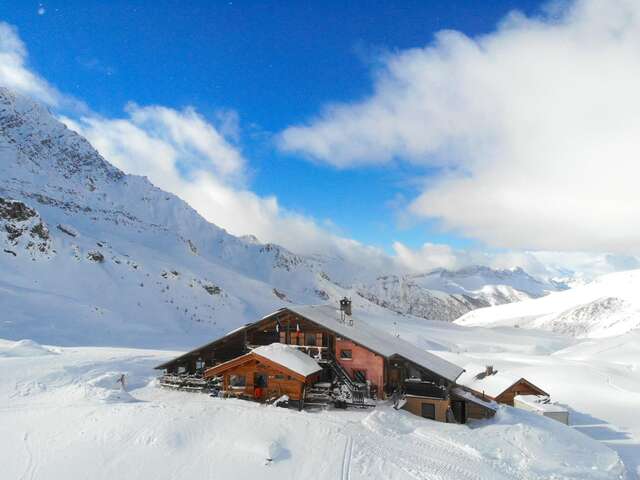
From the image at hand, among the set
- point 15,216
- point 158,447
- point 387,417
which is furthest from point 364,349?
point 15,216

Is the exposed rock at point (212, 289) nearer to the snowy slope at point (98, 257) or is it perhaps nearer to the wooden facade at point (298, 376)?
the snowy slope at point (98, 257)

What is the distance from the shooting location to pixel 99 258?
64.8 metres

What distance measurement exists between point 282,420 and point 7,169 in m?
108

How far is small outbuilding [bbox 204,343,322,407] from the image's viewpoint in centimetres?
2403

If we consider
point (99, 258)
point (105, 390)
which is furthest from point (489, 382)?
point (99, 258)

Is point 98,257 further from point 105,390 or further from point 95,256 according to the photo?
point 105,390

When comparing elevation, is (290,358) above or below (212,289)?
below

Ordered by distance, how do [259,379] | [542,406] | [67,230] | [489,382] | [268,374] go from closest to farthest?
1. [268,374]
2. [259,379]
3. [542,406]
4. [489,382]
5. [67,230]

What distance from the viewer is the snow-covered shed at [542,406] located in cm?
3378

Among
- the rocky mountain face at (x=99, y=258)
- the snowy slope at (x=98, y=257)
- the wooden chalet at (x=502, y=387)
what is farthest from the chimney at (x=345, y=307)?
the snowy slope at (x=98, y=257)

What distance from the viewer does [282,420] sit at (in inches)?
799

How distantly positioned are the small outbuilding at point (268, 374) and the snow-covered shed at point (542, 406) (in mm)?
18987

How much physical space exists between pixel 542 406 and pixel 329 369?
18.7 meters

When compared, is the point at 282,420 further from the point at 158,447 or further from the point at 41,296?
the point at 41,296
